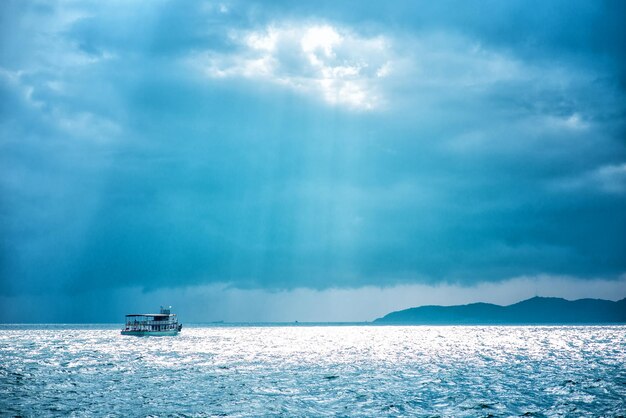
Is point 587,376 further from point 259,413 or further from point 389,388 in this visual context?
point 259,413

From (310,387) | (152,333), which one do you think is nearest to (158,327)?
(152,333)

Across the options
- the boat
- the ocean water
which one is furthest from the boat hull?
the ocean water

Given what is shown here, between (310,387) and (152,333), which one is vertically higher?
(152,333)

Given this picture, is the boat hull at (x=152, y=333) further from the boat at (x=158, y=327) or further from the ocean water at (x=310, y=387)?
the ocean water at (x=310, y=387)

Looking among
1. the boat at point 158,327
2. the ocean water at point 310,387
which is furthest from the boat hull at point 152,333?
the ocean water at point 310,387

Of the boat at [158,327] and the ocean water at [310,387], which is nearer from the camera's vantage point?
the ocean water at [310,387]

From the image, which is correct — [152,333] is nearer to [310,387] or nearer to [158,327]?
[158,327]

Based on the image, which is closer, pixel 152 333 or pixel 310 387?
pixel 310 387

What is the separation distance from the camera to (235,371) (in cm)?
6888

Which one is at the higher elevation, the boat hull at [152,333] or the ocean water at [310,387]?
the boat hull at [152,333]

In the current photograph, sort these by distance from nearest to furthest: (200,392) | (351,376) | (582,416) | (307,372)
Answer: (582,416) → (200,392) → (351,376) → (307,372)

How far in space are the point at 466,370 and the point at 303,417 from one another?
3973cm

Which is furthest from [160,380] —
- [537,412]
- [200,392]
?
[537,412]

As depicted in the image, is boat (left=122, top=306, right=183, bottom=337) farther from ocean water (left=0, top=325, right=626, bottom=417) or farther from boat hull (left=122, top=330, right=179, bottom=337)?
ocean water (left=0, top=325, right=626, bottom=417)
